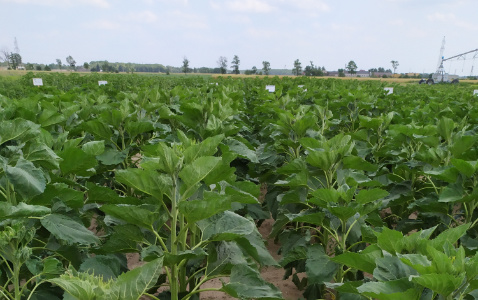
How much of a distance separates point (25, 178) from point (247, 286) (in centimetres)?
115

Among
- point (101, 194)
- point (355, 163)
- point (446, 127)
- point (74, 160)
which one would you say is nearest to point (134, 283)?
point (101, 194)

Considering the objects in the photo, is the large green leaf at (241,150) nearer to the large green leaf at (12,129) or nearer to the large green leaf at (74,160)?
the large green leaf at (74,160)

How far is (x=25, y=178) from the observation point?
6.33 ft

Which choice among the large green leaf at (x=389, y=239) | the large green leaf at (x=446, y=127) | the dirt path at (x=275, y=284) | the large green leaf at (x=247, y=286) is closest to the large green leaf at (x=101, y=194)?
the large green leaf at (x=247, y=286)

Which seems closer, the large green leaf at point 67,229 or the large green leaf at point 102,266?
the large green leaf at point 102,266

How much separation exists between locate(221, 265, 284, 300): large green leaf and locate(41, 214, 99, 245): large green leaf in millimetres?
780

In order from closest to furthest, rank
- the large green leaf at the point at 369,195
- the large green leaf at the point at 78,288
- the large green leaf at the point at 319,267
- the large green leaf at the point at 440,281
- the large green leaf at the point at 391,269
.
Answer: the large green leaf at the point at 78,288 < the large green leaf at the point at 440,281 < the large green leaf at the point at 391,269 < the large green leaf at the point at 369,195 < the large green leaf at the point at 319,267

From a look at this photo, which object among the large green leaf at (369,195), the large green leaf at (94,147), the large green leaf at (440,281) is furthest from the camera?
the large green leaf at (94,147)

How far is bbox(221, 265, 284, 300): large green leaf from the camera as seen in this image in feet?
6.22

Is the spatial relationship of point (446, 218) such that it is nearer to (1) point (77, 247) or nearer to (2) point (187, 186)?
(2) point (187, 186)

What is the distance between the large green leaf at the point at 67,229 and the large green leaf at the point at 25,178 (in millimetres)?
179

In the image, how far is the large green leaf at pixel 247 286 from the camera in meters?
1.90

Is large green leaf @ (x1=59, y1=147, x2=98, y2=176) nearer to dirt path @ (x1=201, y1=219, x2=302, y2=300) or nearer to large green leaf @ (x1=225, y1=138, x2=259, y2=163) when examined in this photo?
large green leaf @ (x1=225, y1=138, x2=259, y2=163)

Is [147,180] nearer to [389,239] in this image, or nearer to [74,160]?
[74,160]
